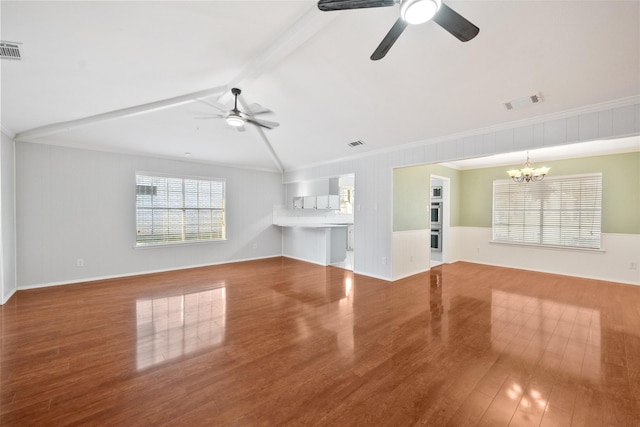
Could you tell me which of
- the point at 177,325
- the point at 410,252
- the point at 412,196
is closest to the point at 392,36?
the point at 177,325

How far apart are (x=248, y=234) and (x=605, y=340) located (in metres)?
6.78

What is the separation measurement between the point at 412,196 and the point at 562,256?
3.51 metres

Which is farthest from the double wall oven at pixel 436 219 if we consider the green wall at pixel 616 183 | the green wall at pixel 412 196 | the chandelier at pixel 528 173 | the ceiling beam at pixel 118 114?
the ceiling beam at pixel 118 114

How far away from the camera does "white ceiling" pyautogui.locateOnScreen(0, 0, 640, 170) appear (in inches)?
88.6

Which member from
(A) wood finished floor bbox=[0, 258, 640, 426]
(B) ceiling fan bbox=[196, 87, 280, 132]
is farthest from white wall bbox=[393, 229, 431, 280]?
(B) ceiling fan bbox=[196, 87, 280, 132]

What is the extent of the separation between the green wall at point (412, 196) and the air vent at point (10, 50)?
204 inches

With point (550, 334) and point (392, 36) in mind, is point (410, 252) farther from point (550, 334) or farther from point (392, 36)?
point (392, 36)

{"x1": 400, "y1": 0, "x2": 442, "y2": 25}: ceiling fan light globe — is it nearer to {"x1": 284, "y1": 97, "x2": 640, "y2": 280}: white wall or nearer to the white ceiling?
the white ceiling

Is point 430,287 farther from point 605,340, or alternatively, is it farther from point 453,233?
point 453,233

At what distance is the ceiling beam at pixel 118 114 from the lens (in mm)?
3865

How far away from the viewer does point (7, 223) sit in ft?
12.9

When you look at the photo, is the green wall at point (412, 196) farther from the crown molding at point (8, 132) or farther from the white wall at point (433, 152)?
the crown molding at point (8, 132)

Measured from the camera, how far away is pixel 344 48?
292 cm

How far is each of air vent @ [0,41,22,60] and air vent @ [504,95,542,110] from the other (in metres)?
5.27
